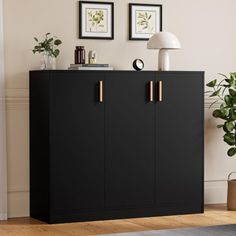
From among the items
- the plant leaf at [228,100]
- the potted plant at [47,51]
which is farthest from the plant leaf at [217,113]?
the potted plant at [47,51]

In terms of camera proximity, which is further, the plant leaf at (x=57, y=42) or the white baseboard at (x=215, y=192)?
the white baseboard at (x=215, y=192)

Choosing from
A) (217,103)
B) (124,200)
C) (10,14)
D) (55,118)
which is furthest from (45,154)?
(217,103)

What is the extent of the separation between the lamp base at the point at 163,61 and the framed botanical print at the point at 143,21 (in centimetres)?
31

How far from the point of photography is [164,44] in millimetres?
6211

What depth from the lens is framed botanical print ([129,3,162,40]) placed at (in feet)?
21.4

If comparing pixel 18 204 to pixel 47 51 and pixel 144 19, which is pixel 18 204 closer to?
pixel 47 51

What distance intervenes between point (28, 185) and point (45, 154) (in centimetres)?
47

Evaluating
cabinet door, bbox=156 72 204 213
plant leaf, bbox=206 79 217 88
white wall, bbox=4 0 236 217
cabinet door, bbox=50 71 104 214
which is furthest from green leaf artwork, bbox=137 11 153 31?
cabinet door, bbox=50 71 104 214

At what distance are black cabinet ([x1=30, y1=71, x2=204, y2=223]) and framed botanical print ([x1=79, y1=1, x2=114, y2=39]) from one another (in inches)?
21.9

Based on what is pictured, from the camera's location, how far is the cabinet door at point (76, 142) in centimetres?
586

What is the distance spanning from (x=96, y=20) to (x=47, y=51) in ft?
1.84

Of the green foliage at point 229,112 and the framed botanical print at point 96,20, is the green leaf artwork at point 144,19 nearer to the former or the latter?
the framed botanical print at point 96,20

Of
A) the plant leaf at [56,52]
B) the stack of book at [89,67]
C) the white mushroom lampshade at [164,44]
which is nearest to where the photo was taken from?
the stack of book at [89,67]

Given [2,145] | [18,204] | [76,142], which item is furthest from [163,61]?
[18,204]
